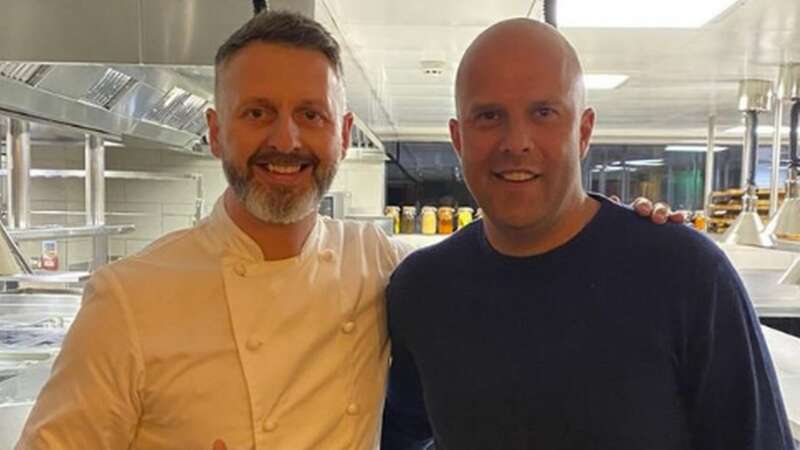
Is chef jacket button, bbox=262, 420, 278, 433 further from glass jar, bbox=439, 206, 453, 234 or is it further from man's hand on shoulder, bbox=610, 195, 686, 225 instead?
glass jar, bbox=439, 206, 453, 234

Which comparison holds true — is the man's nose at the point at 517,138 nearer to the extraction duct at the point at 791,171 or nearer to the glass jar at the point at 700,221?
the extraction duct at the point at 791,171

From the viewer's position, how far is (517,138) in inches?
38.8

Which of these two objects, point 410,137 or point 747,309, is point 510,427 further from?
point 410,137

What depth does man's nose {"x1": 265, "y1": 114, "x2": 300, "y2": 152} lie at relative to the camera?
3.19ft

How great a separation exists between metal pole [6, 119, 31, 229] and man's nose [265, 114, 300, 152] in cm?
246

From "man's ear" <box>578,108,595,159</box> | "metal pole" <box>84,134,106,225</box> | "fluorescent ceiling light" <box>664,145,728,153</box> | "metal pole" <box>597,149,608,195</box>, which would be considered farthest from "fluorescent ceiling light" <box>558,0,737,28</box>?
"fluorescent ceiling light" <box>664,145,728,153</box>

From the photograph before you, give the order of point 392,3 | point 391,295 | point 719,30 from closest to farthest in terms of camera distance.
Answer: point 391,295, point 392,3, point 719,30

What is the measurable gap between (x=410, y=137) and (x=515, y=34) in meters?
5.66

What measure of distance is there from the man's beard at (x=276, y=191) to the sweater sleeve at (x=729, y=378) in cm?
57

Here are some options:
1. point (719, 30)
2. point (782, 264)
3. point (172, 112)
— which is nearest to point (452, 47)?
point (719, 30)

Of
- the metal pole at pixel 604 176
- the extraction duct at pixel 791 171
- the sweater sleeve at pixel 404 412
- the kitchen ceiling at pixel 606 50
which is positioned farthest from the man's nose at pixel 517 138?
the metal pole at pixel 604 176

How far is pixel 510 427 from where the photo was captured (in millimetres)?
989

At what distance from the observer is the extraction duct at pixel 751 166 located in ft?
11.1

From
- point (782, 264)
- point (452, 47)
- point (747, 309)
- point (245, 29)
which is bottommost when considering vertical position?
point (782, 264)
